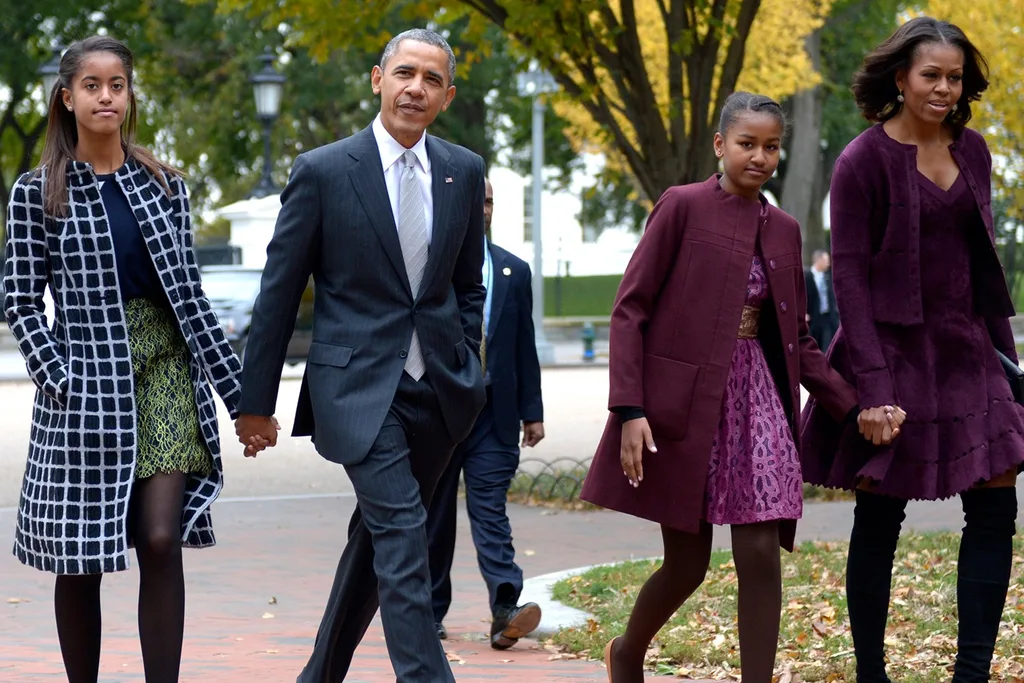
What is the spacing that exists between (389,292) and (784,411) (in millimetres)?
1127

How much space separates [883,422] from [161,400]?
1.95 meters

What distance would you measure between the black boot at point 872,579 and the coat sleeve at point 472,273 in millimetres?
1204

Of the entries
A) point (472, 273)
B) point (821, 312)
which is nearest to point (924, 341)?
point (472, 273)

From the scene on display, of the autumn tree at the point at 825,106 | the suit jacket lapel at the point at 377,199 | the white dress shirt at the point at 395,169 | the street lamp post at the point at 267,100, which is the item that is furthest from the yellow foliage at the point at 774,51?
the suit jacket lapel at the point at 377,199

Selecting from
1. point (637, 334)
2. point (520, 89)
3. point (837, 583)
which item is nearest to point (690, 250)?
point (637, 334)

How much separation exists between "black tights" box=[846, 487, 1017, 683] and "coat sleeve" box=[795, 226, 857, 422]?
0.29 metres

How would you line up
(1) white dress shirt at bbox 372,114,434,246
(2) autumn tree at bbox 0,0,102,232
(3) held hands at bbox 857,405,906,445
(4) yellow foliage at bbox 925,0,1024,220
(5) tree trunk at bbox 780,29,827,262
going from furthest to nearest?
(2) autumn tree at bbox 0,0,102,232 < (5) tree trunk at bbox 780,29,827,262 < (4) yellow foliage at bbox 925,0,1024,220 < (3) held hands at bbox 857,405,906,445 < (1) white dress shirt at bbox 372,114,434,246

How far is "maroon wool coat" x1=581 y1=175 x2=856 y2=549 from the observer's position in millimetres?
4504

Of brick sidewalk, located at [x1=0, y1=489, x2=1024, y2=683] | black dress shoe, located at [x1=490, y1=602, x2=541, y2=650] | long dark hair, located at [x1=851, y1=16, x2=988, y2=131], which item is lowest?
brick sidewalk, located at [x1=0, y1=489, x2=1024, y2=683]

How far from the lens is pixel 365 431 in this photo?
432cm

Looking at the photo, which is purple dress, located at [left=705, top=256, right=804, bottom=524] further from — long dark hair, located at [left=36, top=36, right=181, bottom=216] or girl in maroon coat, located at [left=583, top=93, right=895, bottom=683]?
long dark hair, located at [left=36, top=36, right=181, bottom=216]

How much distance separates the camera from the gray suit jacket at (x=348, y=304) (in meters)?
4.34

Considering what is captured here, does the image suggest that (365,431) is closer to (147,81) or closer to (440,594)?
(440,594)

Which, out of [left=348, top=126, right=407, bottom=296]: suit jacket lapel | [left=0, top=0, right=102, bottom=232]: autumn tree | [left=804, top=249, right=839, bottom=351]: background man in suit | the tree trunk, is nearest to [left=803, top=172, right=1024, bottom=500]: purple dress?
[left=348, top=126, right=407, bottom=296]: suit jacket lapel
